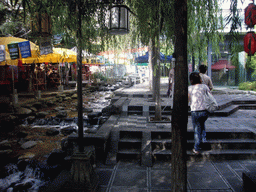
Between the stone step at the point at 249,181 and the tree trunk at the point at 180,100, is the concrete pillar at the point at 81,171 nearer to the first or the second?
the tree trunk at the point at 180,100

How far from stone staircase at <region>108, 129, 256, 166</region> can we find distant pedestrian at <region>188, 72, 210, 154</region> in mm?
363

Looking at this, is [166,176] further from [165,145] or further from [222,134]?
[222,134]

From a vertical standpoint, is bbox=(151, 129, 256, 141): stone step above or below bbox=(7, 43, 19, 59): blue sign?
below

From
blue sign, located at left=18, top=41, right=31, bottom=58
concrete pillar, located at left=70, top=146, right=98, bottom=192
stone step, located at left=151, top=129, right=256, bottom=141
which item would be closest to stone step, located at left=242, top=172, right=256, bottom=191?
stone step, located at left=151, top=129, right=256, bottom=141

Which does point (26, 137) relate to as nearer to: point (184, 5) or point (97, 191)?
point (97, 191)

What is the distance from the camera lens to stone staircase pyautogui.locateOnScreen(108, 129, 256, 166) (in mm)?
4707

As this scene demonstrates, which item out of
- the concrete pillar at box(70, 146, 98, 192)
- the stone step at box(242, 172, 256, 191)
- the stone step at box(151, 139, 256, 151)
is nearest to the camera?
the stone step at box(242, 172, 256, 191)

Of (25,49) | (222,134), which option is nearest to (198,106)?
(222,134)

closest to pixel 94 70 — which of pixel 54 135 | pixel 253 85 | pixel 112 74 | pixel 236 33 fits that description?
pixel 112 74

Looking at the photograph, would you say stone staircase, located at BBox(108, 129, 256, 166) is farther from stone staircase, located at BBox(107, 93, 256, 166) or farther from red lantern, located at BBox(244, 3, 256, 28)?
red lantern, located at BBox(244, 3, 256, 28)

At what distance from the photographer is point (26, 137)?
26.0 feet

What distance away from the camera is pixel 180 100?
2.40m

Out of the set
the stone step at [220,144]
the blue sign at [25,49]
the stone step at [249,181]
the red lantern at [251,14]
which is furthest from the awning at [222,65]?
the stone step at [249,181]

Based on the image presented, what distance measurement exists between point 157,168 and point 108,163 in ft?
3.51
